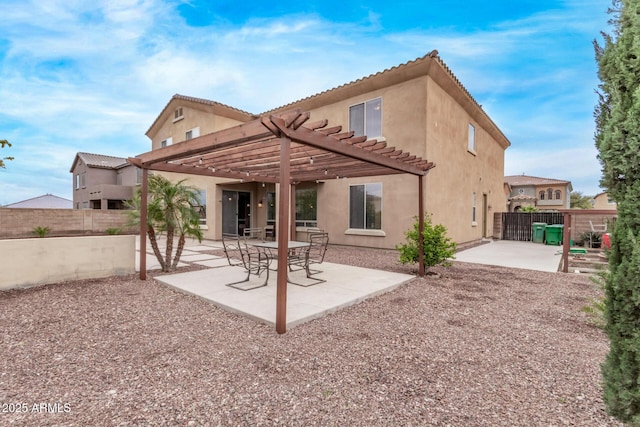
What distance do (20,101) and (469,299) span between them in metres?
19.5

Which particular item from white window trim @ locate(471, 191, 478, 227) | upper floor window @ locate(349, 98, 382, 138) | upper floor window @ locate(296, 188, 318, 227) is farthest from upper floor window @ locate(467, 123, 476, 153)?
upper floor window @ locate(296, 188, 318, 227)

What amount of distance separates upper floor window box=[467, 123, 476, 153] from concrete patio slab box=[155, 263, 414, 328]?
9.18 metres

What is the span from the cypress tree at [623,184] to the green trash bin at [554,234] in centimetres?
1406

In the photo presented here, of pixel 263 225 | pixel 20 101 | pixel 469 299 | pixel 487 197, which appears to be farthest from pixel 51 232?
pixel 487 197

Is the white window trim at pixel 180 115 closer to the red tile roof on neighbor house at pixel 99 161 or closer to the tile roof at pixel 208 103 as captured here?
the tile roof at pixel 208 103

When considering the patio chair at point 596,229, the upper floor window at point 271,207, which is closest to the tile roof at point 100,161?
the upper floor window at point 271,207

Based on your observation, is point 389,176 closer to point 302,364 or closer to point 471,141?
point 471,141

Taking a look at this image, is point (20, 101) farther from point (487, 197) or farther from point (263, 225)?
point (487, 197)

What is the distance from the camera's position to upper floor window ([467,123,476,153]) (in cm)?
1319

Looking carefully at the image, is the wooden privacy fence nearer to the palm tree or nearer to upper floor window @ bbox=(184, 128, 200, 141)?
the palm tree

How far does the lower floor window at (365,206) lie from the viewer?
10578 mm

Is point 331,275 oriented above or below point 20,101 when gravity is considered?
below

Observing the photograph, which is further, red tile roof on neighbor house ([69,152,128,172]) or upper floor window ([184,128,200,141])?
red tile roof on neighbor house ([69,152,128,172])

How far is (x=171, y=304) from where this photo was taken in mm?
4812
